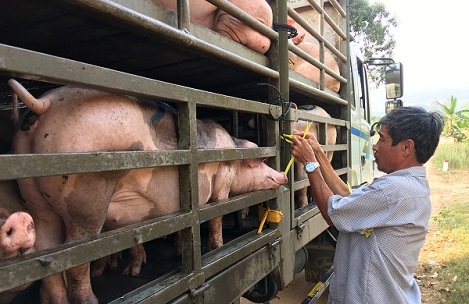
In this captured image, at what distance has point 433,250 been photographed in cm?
695

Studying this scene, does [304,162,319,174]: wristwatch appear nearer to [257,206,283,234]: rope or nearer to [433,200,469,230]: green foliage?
[257,206,283,234]: rope

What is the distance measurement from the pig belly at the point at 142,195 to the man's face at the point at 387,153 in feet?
3.83

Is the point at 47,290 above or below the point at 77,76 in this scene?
below

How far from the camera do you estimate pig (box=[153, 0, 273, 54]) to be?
7.09 feet

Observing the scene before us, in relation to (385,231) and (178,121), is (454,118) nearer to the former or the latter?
(385,231)

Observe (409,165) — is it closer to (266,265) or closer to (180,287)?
(266,265)

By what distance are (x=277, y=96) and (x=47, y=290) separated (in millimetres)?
1618

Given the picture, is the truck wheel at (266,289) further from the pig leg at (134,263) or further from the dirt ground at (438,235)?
the dirt ground at (438,235)

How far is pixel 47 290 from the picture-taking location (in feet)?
4.83

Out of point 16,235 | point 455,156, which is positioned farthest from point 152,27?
point 455,156

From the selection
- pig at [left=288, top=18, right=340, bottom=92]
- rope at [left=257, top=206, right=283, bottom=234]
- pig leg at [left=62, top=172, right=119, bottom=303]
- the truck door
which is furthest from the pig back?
the truck door

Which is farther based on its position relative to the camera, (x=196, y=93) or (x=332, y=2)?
(x=332, y=2)

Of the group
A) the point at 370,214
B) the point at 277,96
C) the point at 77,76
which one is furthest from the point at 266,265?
the point at 77,76

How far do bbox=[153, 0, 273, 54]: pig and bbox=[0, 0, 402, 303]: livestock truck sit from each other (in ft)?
0.20
